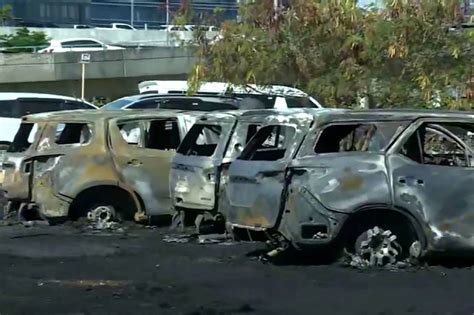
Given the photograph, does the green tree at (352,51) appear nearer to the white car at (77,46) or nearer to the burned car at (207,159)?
the burned car at (207,159)

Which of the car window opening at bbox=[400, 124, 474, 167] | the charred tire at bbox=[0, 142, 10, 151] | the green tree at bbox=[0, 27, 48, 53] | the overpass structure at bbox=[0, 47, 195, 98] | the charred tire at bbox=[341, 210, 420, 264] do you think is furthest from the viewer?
the green tree at bbox=[0, 27, 48, 53]

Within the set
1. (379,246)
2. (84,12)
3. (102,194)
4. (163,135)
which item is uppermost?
(84,12)

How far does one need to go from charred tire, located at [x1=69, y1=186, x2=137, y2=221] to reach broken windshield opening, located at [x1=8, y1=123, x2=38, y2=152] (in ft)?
3.54

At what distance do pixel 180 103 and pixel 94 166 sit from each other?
9.22 m

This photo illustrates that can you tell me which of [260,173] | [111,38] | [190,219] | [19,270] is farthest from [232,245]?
[111,38]

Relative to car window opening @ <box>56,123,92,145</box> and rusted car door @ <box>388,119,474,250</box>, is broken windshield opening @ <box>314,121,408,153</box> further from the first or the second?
Answer: car window opening @ <box>56,123,92,145</box>

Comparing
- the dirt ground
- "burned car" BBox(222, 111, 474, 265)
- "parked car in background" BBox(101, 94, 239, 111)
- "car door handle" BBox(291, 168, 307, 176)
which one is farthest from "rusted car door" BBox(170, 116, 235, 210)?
"parked car in background" BBox(101, 94, 239, 111)

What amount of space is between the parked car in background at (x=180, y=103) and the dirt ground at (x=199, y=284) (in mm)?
9459

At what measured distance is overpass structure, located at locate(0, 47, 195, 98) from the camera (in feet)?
127

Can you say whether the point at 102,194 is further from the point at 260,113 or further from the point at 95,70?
the point at 95,70

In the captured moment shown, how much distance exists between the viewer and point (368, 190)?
33.5ft

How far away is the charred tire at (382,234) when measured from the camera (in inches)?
406

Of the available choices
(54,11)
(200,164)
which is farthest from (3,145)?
(54,11)

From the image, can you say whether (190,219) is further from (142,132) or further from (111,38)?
(111,38)
